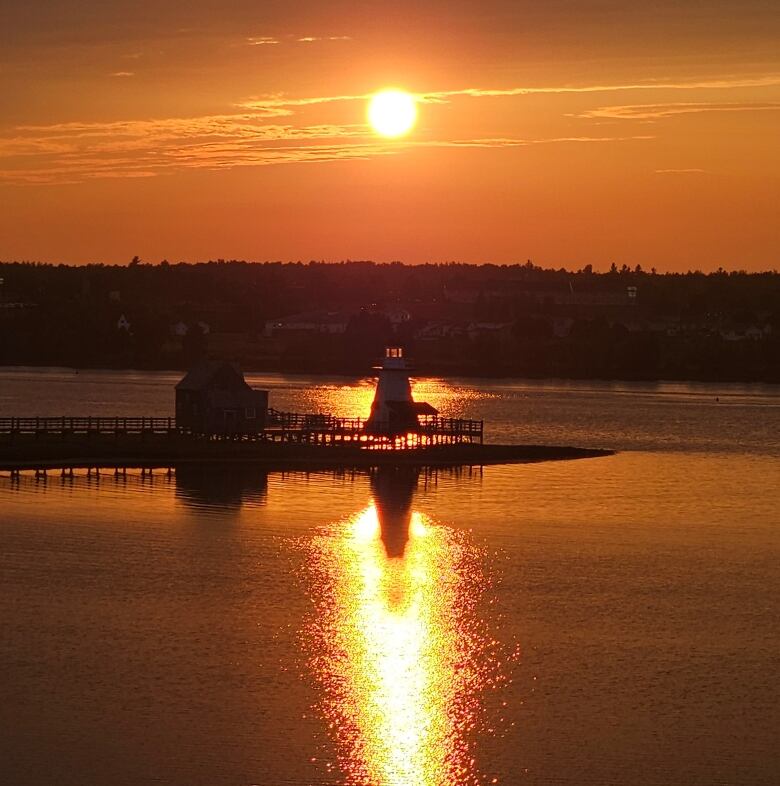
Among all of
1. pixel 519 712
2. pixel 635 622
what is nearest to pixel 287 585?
pixel 635 622

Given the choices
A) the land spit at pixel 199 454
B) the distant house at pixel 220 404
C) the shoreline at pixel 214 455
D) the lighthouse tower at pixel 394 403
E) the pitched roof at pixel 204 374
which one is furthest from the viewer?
the lighthouse tower at pixel 394 403

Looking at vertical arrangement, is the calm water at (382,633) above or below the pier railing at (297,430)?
below

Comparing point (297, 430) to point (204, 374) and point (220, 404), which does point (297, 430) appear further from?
point (204, 374)

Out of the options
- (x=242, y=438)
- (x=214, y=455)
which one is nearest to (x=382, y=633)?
(x=214, y=455)

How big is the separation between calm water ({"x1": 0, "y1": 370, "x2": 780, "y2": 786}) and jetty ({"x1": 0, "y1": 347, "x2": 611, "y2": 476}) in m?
3.95

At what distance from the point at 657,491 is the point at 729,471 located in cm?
1525

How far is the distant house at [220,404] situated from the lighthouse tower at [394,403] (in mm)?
6880

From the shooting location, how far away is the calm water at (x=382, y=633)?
29844 millimetres

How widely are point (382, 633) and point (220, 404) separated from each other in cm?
4366

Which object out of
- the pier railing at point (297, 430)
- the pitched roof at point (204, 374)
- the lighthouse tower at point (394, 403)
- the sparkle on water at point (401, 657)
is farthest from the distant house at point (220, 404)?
the sparkle on water at point (401, 657)

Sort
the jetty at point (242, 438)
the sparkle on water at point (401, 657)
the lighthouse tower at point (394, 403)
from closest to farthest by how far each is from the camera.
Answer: the sparkle on water at point (401, 657), the jetty at point (242, 438), the lighthouse tower at point (394, 403)

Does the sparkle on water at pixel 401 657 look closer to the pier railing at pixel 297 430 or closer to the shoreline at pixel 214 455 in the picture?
the shoreline at pixel 214 455

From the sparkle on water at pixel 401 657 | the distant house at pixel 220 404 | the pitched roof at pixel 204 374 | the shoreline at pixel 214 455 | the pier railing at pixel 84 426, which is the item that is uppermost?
the pitched roof at pixel 204 374

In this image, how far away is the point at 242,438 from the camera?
266 ft
